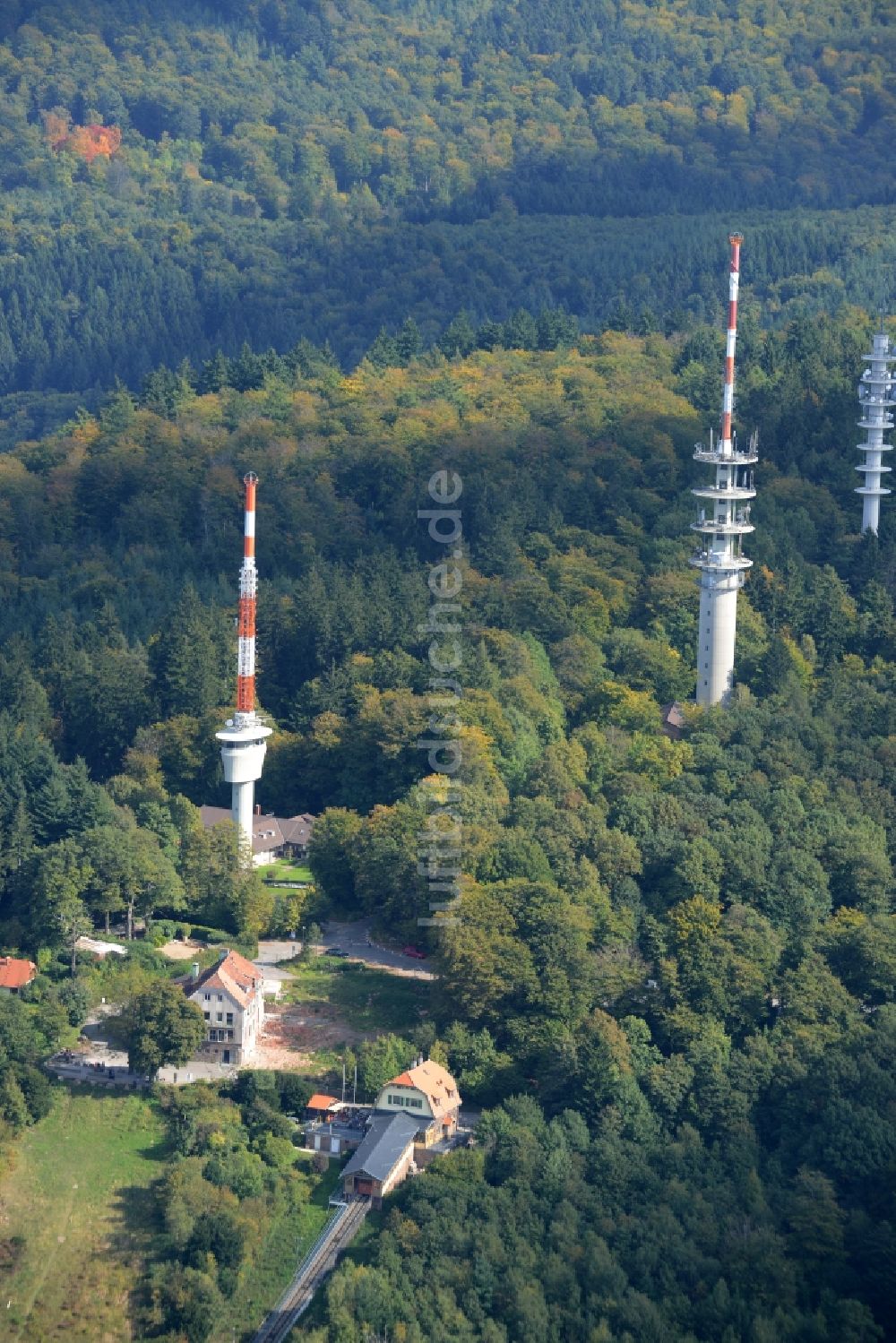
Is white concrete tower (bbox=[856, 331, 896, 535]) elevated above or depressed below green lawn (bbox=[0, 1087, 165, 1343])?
above

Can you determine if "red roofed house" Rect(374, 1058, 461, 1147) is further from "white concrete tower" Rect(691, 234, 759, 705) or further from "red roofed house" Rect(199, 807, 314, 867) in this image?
"white concrete tower" Rect(691, 234, 759, 705)

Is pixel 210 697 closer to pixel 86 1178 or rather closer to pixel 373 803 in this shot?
pixel 373 803

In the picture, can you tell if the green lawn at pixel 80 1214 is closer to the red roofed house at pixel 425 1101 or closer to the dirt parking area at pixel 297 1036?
the dirt parking area at pixel 297 1036

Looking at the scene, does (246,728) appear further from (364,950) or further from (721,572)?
(721,572)

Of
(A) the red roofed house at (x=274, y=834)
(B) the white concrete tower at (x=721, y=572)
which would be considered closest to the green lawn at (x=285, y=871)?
(A) the red roofed house at (x=274, y=834)

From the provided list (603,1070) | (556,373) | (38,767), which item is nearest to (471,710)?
(38,767)

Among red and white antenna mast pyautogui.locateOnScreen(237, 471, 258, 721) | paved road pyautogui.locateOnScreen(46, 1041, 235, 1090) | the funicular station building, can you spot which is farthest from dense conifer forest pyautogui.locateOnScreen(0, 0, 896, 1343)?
red and white antenna mast pyautogui.locateOnScreen(237, 471, 258, 721)
